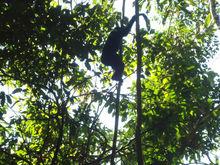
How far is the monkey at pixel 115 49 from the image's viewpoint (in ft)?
19.4

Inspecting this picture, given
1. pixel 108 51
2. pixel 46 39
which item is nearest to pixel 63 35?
pixel 46 39

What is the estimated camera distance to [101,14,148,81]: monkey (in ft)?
19.4

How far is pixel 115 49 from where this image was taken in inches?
249

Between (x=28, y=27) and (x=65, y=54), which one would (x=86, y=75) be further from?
(x=28, y=27)

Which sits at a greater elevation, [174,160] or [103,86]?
[103,86]

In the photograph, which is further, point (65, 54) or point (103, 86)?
point (103, 86)

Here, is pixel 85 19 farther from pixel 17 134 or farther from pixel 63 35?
pixel 17 134

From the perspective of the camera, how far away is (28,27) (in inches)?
202

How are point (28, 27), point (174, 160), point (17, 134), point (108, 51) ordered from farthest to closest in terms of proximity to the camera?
1. point (174, 160)
2. point (108, 51)
3. point (17, 134)
4. point (28, 27)

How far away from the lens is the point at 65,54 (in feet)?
17.8

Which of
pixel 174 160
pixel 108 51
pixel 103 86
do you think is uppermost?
pixel 108 51

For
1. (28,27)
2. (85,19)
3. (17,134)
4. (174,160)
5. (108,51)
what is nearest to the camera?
(28,27)

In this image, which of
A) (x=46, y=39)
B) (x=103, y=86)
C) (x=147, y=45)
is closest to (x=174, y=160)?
(x=103, y=86)

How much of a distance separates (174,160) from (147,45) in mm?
2714
